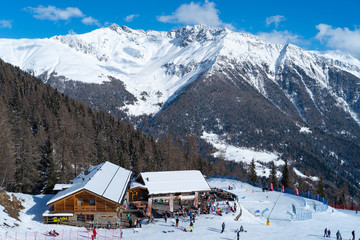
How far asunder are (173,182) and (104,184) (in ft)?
45.1

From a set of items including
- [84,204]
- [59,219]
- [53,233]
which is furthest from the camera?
[84,204]

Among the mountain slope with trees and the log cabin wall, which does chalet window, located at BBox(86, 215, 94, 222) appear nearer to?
the log cabin wall

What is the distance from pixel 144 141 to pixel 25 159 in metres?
50.8

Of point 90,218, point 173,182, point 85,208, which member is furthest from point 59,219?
point 173,182

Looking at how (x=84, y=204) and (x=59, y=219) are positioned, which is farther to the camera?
(x=84, y=204)

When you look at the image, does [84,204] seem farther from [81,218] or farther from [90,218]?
[90,218]

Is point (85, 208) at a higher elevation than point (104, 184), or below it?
below

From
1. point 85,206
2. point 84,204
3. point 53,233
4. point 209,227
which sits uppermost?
point 84,204

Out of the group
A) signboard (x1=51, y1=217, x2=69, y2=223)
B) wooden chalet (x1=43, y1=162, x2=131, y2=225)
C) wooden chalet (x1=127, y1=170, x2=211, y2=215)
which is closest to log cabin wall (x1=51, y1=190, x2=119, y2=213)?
wooden chalet (x1=43, y1=162, x2=131, y2=225)

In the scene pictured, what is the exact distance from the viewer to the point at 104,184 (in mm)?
49625

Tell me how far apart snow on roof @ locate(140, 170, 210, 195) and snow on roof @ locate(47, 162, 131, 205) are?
452 cm

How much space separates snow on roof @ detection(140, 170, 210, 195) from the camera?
5541 centimetres

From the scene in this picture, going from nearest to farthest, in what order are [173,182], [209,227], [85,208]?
1. [209,227]
2. [85,208]
3. [173,182]

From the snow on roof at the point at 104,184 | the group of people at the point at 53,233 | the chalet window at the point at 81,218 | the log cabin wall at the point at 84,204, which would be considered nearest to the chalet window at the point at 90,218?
the chalet window at the point at 81,218
